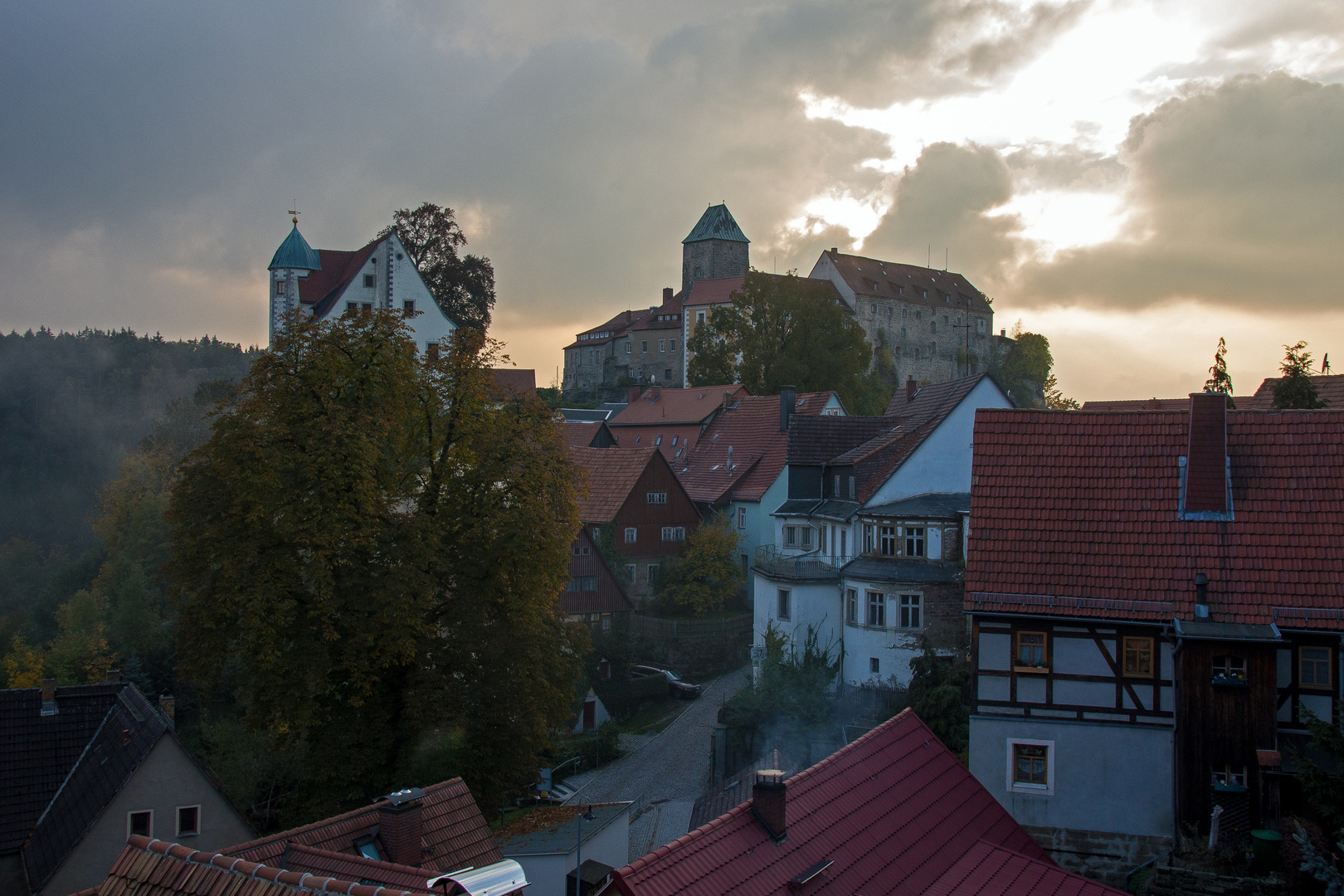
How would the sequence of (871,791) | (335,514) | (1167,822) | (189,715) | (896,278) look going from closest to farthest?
(871,791) → (1167,822) → (335,514) → (189,715) → (896,278)

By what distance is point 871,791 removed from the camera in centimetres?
1412

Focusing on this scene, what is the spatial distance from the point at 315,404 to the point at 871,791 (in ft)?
43.1

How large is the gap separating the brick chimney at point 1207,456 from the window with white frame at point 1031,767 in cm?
441

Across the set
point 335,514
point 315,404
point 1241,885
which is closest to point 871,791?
point 1241,885

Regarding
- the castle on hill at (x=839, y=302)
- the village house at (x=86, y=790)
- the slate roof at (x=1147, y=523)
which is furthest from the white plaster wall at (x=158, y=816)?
the castle on hill at (x=839, y=302)

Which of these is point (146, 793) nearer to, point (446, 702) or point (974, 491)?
point (446, 702)

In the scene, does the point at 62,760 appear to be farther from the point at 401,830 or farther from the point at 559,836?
the point at 401,830

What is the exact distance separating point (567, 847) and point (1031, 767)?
8514 mm

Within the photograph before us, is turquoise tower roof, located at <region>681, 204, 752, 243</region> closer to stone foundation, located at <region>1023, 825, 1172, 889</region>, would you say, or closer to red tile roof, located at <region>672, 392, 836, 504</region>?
red tile roof, located at <region>672, 392, 836, 504</region>

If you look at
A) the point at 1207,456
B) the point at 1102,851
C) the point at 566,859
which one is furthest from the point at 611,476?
the point at 1102,851

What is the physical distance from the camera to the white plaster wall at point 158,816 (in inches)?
→ 854

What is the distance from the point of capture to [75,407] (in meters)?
88.2

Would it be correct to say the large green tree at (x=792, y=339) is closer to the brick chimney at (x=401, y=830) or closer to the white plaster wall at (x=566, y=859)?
the white plaster wall at (x=566, y=859)

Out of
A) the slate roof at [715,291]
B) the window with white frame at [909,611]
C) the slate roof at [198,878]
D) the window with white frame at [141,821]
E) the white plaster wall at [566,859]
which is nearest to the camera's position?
the slate roof at [198,878]
